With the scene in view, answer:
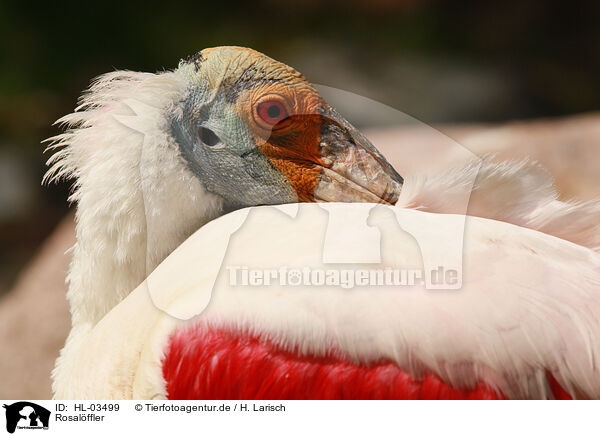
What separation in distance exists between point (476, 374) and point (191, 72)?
2.48 feet

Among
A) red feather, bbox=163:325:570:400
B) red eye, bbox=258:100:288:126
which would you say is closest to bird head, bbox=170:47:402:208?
red eye, bbox=258:100:288:126

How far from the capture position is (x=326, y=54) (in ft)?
5.44

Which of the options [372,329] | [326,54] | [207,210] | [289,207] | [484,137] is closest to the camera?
[372,329]

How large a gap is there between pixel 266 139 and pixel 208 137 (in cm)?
11

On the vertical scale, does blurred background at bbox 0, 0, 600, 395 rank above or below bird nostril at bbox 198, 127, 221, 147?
above

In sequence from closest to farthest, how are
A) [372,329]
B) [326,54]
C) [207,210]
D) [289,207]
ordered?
[372,329] → [289,207] → [207,210] → [326,54]

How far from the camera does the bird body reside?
2.85ft

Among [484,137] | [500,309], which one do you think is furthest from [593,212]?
[484,137]

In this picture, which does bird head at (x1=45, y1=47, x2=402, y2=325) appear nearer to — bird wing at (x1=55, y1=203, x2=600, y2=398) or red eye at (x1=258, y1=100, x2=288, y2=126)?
red eye at (x1=258, y1=100, x2=288, y2=126)

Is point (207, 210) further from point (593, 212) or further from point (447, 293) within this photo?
point (593, 212)

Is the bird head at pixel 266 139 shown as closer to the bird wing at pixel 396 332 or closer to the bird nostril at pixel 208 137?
the bird nostril at pixel 208 137
